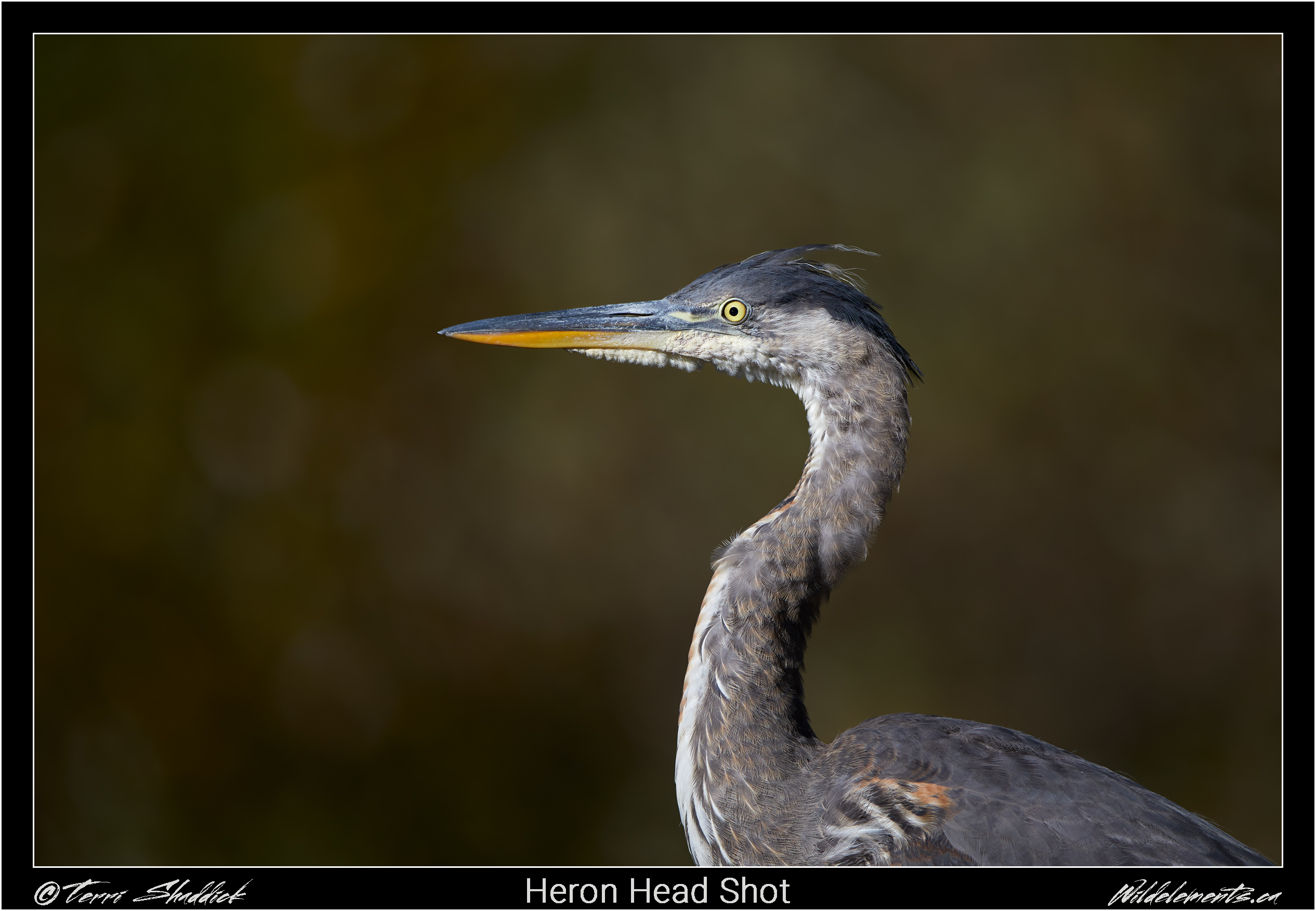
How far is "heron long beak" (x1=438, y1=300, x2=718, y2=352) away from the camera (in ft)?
5.37

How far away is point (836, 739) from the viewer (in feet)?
4.81

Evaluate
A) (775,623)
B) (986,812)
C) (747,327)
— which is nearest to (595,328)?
(747,327)

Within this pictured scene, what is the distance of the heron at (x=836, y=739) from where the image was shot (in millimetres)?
1316

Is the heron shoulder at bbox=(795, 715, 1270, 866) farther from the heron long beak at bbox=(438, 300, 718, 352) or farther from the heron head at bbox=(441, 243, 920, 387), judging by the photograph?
the heron long beak at bbox=(438, 300, 718, 352)

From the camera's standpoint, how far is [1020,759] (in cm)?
140

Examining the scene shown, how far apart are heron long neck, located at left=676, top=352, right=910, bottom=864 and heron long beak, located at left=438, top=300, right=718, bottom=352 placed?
0.35 metres

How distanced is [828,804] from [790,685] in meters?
0.21

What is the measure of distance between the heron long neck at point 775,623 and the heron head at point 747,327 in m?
0.06

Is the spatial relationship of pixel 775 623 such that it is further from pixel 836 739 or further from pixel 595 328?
pixel 595 328

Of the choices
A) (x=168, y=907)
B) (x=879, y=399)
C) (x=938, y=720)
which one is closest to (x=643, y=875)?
(x=938, y=720)

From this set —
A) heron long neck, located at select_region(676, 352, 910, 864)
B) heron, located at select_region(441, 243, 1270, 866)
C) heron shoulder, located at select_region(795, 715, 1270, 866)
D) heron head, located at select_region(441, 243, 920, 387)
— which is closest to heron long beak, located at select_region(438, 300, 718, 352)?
heron head, located at select_region(441, 243, 920, 387)

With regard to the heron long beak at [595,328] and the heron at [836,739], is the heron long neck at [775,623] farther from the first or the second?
the heron long beak at [595,328]

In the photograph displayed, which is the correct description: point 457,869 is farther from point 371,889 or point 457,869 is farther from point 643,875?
point 643,875

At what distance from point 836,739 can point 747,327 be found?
0.82 m
